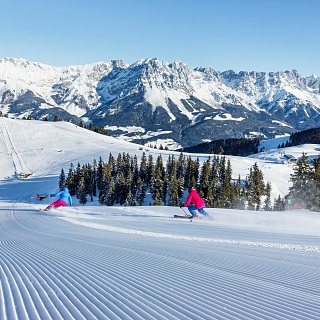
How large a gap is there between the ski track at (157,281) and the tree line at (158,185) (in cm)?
5519

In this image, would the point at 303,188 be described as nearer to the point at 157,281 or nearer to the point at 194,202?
the point at 194,202

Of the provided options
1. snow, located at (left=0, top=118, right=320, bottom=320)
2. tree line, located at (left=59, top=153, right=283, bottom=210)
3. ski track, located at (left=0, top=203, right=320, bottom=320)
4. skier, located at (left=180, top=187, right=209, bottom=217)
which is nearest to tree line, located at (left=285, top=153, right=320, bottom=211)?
tree line, located at (left=59, top=153, right=283, bottom=210)

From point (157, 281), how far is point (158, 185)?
7094 cm

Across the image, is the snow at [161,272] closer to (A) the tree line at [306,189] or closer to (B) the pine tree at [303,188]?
(A) the tree line at [306,189]

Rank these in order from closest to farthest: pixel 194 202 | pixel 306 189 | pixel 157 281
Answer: pixel 157 281
pixel 194 202
pixel 306 189

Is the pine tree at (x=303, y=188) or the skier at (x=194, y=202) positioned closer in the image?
the skier at (x=194, y=202)

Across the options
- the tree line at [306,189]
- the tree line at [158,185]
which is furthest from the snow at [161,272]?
the tree line at [158,185]

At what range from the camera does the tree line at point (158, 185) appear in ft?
241

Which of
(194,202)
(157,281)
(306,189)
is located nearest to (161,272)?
(157,281)

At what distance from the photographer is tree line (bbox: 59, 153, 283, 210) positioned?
7356 centimetres

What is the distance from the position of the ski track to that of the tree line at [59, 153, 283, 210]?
5519cm

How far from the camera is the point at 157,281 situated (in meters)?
7.80

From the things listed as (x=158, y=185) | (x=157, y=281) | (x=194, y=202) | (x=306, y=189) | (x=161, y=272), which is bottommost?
(x=158, y=185)

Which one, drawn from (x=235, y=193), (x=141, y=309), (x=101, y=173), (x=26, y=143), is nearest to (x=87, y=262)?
(x=141, y=309)
